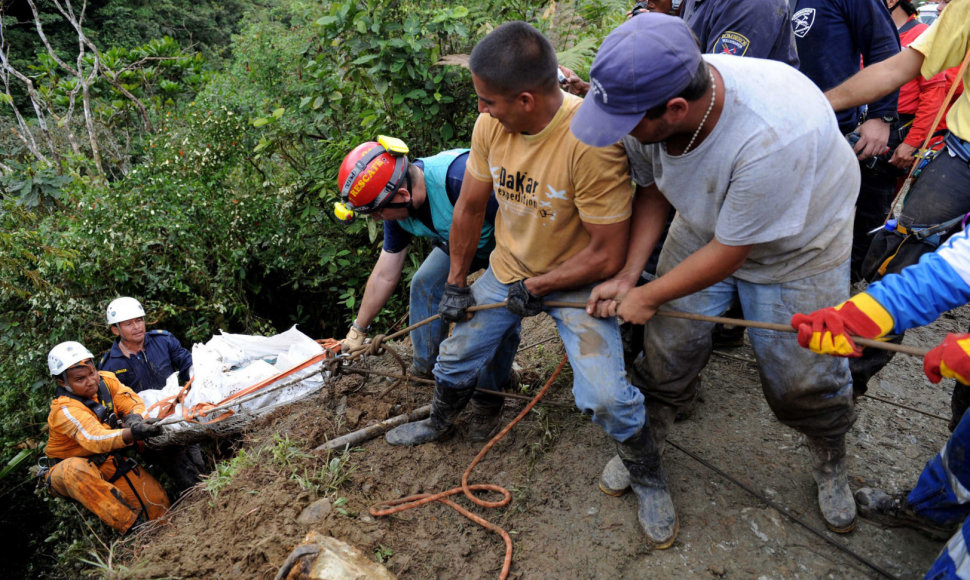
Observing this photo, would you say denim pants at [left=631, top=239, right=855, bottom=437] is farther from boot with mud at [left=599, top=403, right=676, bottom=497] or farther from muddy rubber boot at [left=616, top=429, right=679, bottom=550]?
muddy rubber boot at [left=616, top=429, right=679, bottom=550]

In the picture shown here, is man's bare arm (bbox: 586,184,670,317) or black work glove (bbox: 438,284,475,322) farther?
black work glove (bbox: 438,284,475,322)

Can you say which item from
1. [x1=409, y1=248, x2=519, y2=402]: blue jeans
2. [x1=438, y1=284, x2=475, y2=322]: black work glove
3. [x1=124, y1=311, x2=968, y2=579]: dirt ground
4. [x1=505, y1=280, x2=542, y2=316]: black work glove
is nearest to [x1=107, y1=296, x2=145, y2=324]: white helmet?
[x1=124, y1=311, x2=968, y2=579]: dirt ground

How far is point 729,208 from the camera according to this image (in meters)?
1.94

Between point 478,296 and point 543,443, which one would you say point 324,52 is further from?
point 543,443

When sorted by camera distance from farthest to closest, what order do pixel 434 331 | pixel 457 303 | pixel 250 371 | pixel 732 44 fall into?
pixel 250 371, pixel 434 331, pixel 457 303, pixel 732 44

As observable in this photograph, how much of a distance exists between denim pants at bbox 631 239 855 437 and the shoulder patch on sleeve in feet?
3.37

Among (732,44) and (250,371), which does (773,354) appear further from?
(250,371)

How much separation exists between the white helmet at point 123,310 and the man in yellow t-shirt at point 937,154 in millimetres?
5524

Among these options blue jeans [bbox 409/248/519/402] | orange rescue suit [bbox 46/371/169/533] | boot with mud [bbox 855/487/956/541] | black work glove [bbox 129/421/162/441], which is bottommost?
orange rescue suit [bbox 46/371/169/533]

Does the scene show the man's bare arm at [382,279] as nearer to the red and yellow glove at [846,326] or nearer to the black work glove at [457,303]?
the black work glove at [457,303]

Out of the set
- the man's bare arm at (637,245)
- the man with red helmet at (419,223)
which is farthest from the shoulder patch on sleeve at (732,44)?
the man with red helmet at (419,223)

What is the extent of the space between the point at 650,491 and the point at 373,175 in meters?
1.99

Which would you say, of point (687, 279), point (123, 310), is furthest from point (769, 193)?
point (123, 310)

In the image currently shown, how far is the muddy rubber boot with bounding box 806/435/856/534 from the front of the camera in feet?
8.16
